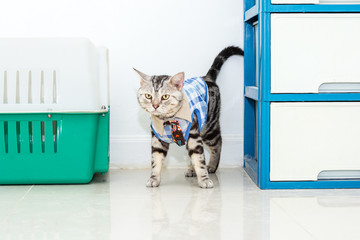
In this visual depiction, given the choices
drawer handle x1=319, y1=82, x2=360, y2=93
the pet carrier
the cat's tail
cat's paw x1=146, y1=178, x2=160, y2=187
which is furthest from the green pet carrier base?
drawer handle x1=319, y1=82, x2=360, y2=93

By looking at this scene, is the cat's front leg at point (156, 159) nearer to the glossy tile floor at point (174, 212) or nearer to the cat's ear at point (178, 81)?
the glossy tile floor at point (174, 212)

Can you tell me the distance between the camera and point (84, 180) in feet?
6.55

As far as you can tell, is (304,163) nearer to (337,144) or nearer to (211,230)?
(337,144)

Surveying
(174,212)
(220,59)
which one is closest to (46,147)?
(174,212)

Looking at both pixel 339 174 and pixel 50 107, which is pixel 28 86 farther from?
pixel 339 174

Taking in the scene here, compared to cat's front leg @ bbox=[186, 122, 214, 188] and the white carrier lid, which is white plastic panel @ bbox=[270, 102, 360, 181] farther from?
the white carrier lid

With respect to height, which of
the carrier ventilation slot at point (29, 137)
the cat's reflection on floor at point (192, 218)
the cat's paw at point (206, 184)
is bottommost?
the cat's reflection on floor at point (192, 218)

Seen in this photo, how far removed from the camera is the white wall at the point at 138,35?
2301mm

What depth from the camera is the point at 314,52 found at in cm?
187

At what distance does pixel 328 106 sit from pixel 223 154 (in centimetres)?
66

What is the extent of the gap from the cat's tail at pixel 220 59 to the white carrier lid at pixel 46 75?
607 mm

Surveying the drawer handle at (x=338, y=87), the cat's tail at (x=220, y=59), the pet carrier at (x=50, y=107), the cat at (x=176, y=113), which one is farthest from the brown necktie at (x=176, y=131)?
the drawer handle at (x=338, y=87)

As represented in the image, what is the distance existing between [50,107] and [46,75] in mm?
127

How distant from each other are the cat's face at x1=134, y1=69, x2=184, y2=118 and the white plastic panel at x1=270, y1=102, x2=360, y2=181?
0.38 meters
